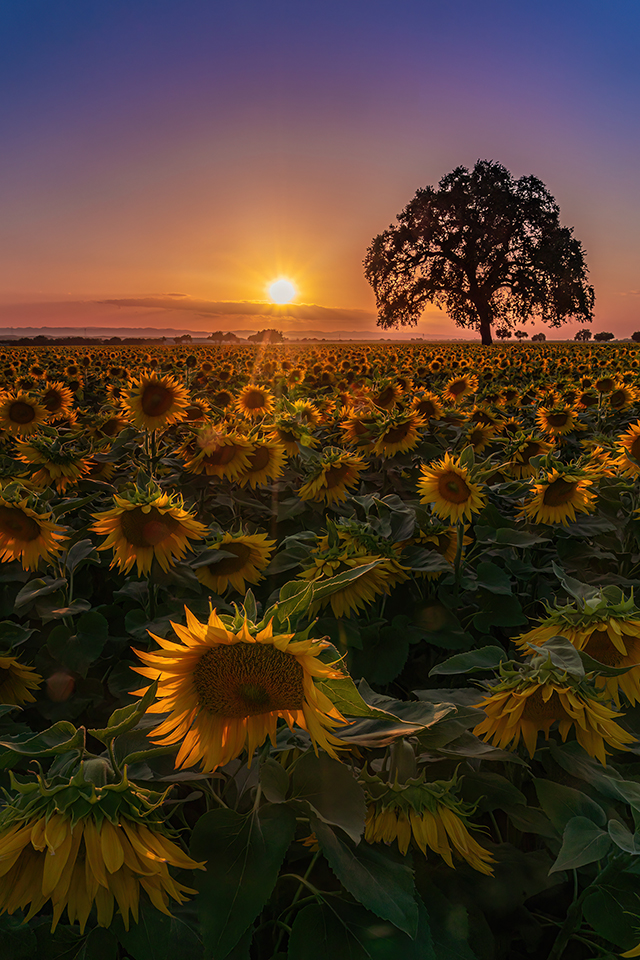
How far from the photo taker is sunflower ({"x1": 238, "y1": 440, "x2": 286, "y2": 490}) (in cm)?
389

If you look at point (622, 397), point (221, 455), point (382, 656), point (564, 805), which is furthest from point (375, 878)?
point (622, 397)

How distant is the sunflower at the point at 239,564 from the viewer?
2.69m

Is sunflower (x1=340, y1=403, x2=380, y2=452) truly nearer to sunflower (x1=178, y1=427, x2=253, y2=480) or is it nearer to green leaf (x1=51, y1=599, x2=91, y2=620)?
sunflower (x1=178, y1=427, x2=253, y2=480)

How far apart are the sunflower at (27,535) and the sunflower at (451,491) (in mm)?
1979

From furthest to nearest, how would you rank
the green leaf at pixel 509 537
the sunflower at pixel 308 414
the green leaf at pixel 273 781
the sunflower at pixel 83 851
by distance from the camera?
the sunflower at pixel 308 414 < the green leaf at pixel 509 537 < the green leaf at pixel 273 781 < the sunflower at pixel 83 851

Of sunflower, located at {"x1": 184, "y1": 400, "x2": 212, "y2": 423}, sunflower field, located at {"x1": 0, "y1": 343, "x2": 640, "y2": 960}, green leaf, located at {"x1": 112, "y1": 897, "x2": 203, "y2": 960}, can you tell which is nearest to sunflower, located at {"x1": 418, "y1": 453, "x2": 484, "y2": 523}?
sunflower field, located at {"x1": 0, "y1": 343, "x2": 640, "y2": 960}

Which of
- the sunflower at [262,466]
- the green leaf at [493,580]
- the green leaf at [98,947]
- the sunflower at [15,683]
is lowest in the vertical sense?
the sunflower at [15,683]

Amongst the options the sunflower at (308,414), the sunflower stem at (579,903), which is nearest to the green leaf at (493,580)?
the sunflower stem at (579,903)

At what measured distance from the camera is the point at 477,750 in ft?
4.32

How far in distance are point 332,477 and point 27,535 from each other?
1.76m

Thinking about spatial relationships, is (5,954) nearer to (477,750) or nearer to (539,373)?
(477,750)

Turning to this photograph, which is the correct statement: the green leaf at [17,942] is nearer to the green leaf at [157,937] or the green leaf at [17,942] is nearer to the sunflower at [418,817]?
the green leaf at [157,937]

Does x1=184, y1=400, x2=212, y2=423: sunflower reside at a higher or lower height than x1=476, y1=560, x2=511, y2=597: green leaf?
higher

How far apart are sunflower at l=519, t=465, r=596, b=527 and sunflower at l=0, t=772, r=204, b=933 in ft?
8.47
